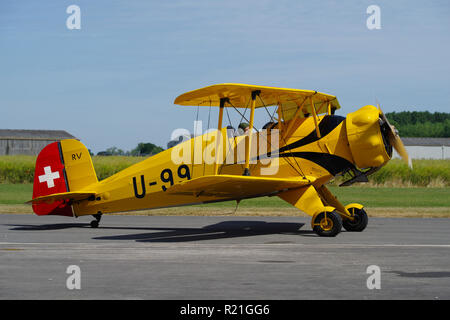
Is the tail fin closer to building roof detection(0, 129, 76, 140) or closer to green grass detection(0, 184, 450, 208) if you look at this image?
green grass detection(0, 184, 450, 208)

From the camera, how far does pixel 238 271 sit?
323 inches

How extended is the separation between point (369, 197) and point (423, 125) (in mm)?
100853

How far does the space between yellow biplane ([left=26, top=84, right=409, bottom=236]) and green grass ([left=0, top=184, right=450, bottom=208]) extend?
10.3 meters

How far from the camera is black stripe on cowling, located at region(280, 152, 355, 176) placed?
510 inches

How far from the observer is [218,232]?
46.1ft

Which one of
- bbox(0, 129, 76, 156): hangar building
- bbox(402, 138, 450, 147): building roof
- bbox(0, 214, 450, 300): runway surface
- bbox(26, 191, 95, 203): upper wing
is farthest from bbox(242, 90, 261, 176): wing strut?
bbox(402, 138, 450, 147): building roof

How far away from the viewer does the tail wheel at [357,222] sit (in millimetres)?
14023

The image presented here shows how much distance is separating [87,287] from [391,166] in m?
31.5

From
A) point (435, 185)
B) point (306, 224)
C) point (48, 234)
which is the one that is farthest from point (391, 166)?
point (48, 234)

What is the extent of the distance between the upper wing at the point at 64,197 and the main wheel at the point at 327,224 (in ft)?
18.0

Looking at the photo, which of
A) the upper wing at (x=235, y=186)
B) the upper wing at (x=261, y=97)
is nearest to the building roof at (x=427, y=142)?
the upper wing at (x=261, y=97)

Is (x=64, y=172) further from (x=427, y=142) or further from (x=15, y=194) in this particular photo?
(x=427, y=142)

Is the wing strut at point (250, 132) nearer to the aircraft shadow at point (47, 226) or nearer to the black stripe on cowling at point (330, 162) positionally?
the black stripe on cowling at point (330, 162)

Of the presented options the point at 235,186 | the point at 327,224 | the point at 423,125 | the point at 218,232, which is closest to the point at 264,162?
the point at 235,186
